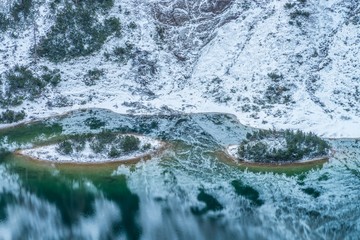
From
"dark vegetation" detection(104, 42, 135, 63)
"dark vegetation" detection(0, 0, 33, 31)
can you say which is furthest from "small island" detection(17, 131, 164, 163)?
"dark vegetation" detection(0, 0, 33, 31)

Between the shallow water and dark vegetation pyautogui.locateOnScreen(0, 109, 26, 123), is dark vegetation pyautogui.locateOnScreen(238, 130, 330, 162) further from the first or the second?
dark vegetation pyautogui.locateOnScreen(0, 109, 26, 123)

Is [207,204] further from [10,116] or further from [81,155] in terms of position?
[10,116]

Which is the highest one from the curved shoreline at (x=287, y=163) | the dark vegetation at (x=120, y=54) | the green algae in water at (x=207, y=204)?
the dark vegetation at (x=120, y=54)

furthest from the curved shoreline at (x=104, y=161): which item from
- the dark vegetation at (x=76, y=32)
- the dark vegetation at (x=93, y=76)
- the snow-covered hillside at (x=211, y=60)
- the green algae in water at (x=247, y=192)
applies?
the dark vegetation at (x=76, y=32)

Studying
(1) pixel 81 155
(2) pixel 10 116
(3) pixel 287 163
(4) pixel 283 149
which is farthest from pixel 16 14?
(3) pixel 287 163

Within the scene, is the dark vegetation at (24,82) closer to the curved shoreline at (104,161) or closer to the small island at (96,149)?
the small island at (96,149)

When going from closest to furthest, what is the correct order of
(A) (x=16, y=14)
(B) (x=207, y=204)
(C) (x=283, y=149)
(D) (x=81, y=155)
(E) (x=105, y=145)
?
(B) (x=207, y=204), (C) (x=283, y=149), (D) (x=81, y=155), (E) (x=105, y=145), (A) (x=16, y=14)

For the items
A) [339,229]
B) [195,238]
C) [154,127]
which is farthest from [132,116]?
[339,229]
